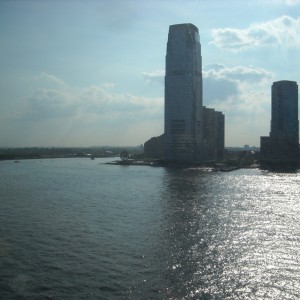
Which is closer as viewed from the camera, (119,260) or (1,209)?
(119,260)

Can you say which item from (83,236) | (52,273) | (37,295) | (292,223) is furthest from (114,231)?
(292,223)

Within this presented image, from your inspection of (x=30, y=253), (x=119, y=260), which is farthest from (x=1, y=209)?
(x=119, y=260)

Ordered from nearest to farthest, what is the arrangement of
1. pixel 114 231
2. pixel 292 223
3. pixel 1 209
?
pixel 114 231, pixel 292 223, pixel 1 209

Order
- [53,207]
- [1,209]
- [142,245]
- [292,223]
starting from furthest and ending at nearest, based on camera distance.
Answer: [53,207] < [1,209] < [292,223] < [142,245]

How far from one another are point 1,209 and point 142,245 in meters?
26.8

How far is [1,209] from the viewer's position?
55344mm

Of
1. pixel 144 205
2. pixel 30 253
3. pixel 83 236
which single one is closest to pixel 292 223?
pixel 144 205

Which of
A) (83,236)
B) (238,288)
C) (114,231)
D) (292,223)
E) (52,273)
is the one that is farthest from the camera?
(292,223)

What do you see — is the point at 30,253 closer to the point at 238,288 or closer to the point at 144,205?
the point at 238,288

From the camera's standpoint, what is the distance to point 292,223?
166 feet

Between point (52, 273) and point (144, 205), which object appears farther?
point (144, 205)

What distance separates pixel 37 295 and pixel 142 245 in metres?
13.9

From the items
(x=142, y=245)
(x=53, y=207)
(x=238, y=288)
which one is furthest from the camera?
(x=53, y=207)

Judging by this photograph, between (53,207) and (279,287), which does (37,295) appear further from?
(53,207)
